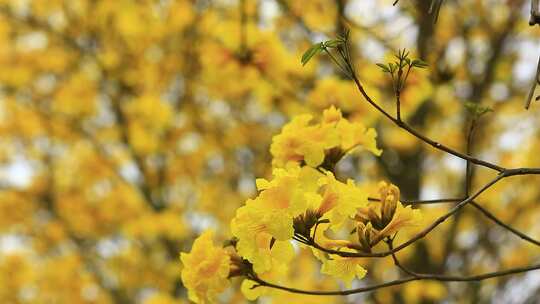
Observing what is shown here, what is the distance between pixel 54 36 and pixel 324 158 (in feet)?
14.6

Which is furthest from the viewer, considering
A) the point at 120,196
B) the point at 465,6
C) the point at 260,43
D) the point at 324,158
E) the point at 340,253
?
the point at 120,196

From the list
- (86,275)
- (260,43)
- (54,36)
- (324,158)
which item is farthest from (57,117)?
(324,158)

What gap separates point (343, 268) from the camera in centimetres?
132

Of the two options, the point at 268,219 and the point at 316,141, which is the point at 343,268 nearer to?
the point at 268,219

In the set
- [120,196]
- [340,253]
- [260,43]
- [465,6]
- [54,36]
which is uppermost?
[54,36]

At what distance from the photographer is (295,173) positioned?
1.31 metres

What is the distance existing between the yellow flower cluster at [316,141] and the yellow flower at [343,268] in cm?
29

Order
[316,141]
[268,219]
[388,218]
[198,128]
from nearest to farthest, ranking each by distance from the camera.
A: 1. [268,219]
2. [388,218]
3. [316,141]
4. [198,128]

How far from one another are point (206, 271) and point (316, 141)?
41 cm

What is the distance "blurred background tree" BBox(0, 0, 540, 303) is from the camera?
323 cm

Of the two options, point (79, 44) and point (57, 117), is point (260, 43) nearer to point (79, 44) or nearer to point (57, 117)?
point (79, 44)

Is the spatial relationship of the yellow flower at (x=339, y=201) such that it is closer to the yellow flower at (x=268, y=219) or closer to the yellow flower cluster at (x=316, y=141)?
the yellow flower at (x=268, y=219)

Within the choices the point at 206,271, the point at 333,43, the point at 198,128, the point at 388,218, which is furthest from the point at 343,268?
the point at 198,128

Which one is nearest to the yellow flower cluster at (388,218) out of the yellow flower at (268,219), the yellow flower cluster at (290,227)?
the yellow flower cluster at (290,227)
